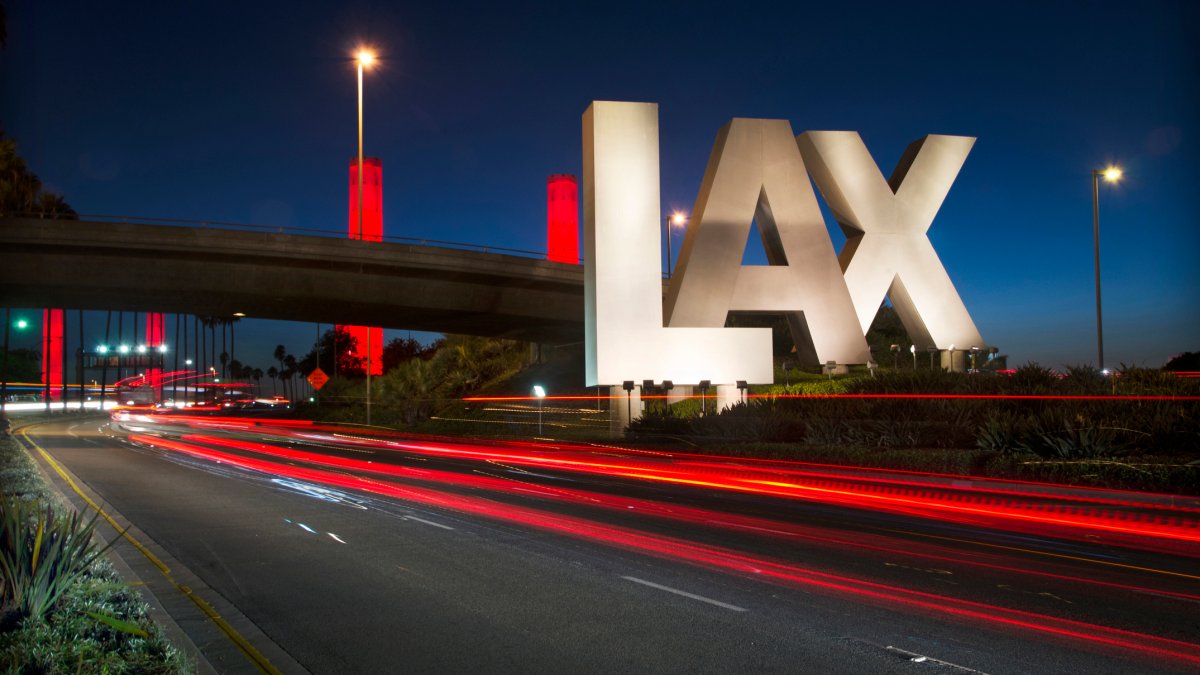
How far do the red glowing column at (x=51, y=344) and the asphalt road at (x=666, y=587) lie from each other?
96893 millimetres

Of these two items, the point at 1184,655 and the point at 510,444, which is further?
the point at 510,444

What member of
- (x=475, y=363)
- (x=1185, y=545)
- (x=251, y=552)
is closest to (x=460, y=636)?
(x=251, y=552)

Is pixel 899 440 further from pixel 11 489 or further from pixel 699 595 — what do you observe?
pixel 11 489

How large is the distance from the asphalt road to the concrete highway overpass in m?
22.0

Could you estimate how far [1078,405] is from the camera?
20734 mm

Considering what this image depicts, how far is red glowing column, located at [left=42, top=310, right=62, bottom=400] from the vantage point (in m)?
99.3

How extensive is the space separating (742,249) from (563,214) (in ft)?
162

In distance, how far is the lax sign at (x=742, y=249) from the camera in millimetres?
28062

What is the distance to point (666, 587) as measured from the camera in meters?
8.81

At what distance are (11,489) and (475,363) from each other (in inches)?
1610

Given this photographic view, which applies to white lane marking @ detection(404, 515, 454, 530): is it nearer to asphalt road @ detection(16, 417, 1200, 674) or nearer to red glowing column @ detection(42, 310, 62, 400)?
asphalt road @ detection(16, 417, 1200, 674)

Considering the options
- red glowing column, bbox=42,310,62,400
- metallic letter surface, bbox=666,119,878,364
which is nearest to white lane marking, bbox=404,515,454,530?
metallic letter surface, bbox=666,119,878,364

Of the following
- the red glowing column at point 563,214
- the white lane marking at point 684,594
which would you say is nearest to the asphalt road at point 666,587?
the white lane marking at point 684,594

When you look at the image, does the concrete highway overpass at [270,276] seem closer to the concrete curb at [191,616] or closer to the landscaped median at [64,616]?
the concrete curb at [191,616]
